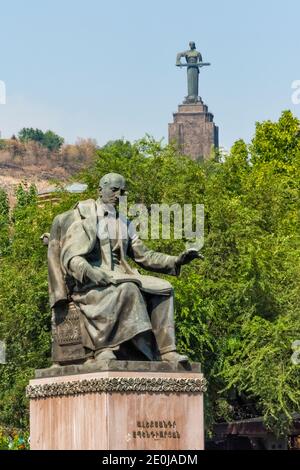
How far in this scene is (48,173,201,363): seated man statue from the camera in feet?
71.7

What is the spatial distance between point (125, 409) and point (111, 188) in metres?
3.12

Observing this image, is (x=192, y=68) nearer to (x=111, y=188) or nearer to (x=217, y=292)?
(x=217, y=292)

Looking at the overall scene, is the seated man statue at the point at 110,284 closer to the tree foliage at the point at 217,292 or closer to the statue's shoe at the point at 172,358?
the statue's shoe at the point at 172,358

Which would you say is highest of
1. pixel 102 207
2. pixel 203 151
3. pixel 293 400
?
pixel 203 151

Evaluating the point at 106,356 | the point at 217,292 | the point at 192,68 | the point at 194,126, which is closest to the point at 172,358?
the point at 106,356

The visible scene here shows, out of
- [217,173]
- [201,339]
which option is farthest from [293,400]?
[217,173]

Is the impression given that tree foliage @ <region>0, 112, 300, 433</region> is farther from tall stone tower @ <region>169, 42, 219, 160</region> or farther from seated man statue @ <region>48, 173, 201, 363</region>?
tall stone tower @ <region>169, 42, 219, 160</region>

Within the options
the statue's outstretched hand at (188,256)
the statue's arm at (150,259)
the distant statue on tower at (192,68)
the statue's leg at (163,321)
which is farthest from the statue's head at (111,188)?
the distant statue on tower at (192,68)

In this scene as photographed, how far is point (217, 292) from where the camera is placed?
42.4 metres

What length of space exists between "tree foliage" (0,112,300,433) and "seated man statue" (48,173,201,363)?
56.5 ft

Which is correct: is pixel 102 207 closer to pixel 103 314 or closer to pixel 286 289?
pixel 103 314

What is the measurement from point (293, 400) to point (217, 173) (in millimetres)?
10231

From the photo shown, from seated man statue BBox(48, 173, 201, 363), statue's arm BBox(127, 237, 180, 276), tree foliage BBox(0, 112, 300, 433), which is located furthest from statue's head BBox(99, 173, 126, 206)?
tree foliage BBox(0, 112, 300, 433)
